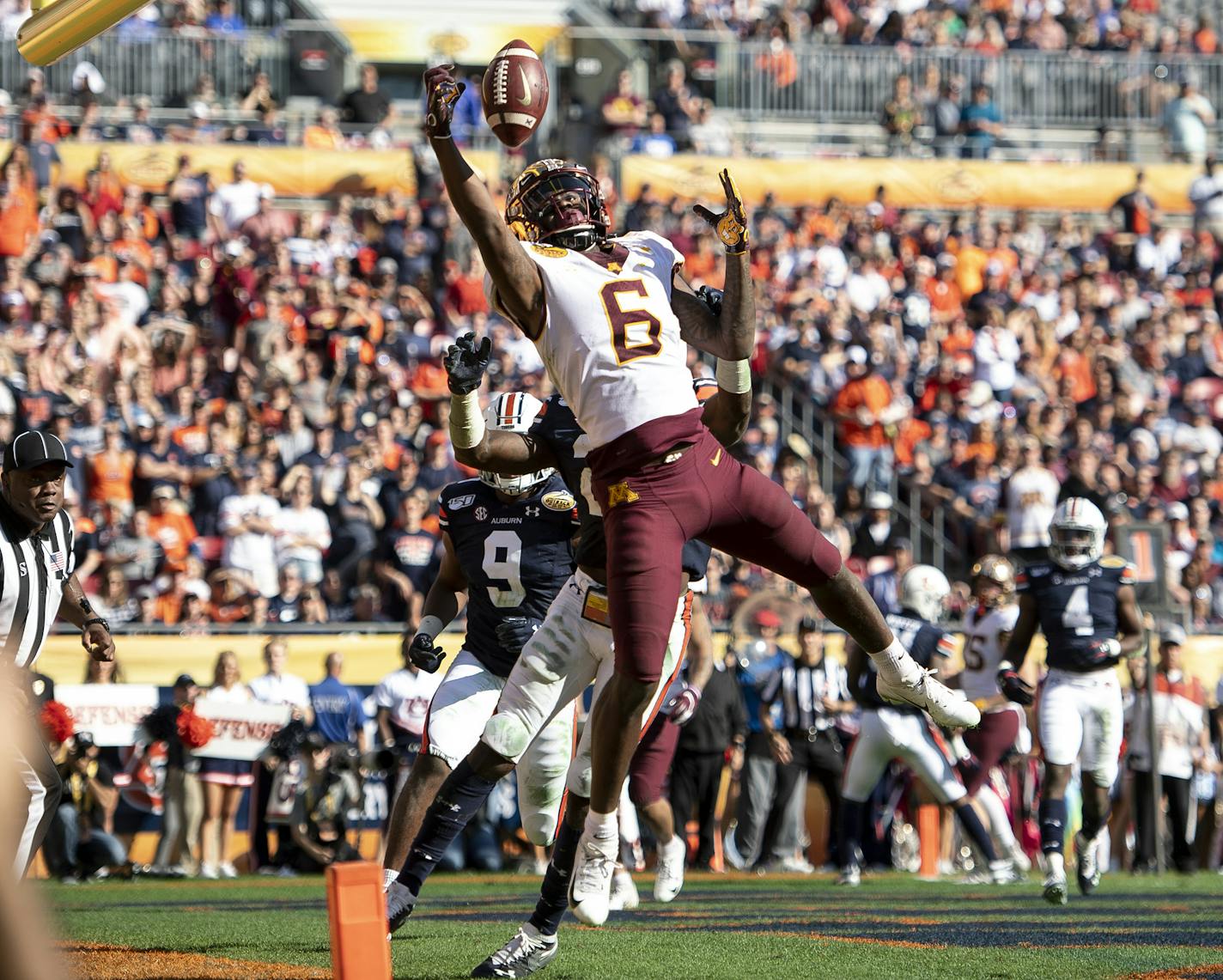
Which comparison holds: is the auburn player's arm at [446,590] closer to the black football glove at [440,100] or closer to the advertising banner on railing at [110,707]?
the black football glove at [440,100]

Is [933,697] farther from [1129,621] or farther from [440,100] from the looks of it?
[1129,621]

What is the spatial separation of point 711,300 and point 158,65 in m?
17.2

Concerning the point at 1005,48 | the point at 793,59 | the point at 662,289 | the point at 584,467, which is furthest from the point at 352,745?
the point at 1005,48

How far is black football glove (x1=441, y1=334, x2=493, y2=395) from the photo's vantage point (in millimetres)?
5617

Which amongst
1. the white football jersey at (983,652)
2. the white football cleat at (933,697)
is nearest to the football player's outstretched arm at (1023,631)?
the white football jersey at (983,652)

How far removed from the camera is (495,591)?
Result: 752 cm

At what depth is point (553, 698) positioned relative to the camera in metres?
6.28

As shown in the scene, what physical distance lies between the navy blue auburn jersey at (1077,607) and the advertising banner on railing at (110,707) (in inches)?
234

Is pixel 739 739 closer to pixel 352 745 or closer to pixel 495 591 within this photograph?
pixel 352 745

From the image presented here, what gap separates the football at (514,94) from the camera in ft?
18.1

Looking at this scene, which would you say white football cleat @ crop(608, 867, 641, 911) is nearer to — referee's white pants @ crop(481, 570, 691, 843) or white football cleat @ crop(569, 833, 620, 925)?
referee's white pants @ crop(481, 570, 691, 843)

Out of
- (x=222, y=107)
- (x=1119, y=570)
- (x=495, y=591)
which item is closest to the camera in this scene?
(x=495, y=591)

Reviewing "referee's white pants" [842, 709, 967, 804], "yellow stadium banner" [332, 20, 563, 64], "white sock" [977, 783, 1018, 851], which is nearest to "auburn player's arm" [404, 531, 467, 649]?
"referee's white pants" [842, 709, 967, 804]

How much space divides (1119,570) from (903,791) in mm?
4424
